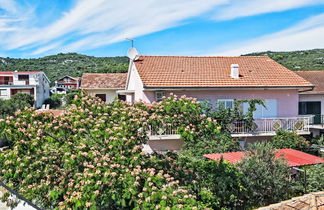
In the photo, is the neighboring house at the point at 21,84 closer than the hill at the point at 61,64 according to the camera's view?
Yes

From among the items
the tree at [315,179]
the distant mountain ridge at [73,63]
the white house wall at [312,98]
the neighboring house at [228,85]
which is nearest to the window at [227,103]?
the neighboring house at [228,85]

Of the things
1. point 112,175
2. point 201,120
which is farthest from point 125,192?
point 201,120

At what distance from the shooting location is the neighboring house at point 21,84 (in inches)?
2207

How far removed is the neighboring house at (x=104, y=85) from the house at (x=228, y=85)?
12.6m

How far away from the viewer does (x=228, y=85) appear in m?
19.1

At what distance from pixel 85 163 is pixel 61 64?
116408 millimetres

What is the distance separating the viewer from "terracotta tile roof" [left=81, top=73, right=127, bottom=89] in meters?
34.4

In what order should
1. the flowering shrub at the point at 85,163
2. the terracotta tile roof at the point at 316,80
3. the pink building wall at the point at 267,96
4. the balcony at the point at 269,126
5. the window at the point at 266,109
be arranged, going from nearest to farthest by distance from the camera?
the flowering shrub at the point at 85,163
the balcony at the point at 269,126
the pink building wall at the point at 267,96
the window at the point at 266,109
the terracotta tile roof at the point at 316,80

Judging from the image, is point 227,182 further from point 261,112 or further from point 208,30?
point 208,30

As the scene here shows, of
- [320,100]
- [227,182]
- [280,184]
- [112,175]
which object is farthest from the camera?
[320,100]

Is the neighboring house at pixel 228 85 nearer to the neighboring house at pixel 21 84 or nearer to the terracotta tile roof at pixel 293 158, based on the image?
the terracotta tile roof at pixel 293 158

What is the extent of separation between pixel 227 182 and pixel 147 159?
3064 mm

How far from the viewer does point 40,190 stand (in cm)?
Answer: 670

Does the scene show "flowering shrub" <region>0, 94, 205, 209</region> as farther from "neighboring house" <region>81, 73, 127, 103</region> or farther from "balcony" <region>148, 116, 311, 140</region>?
"neighboring house" <region>81, 73, 127, 103</region>
